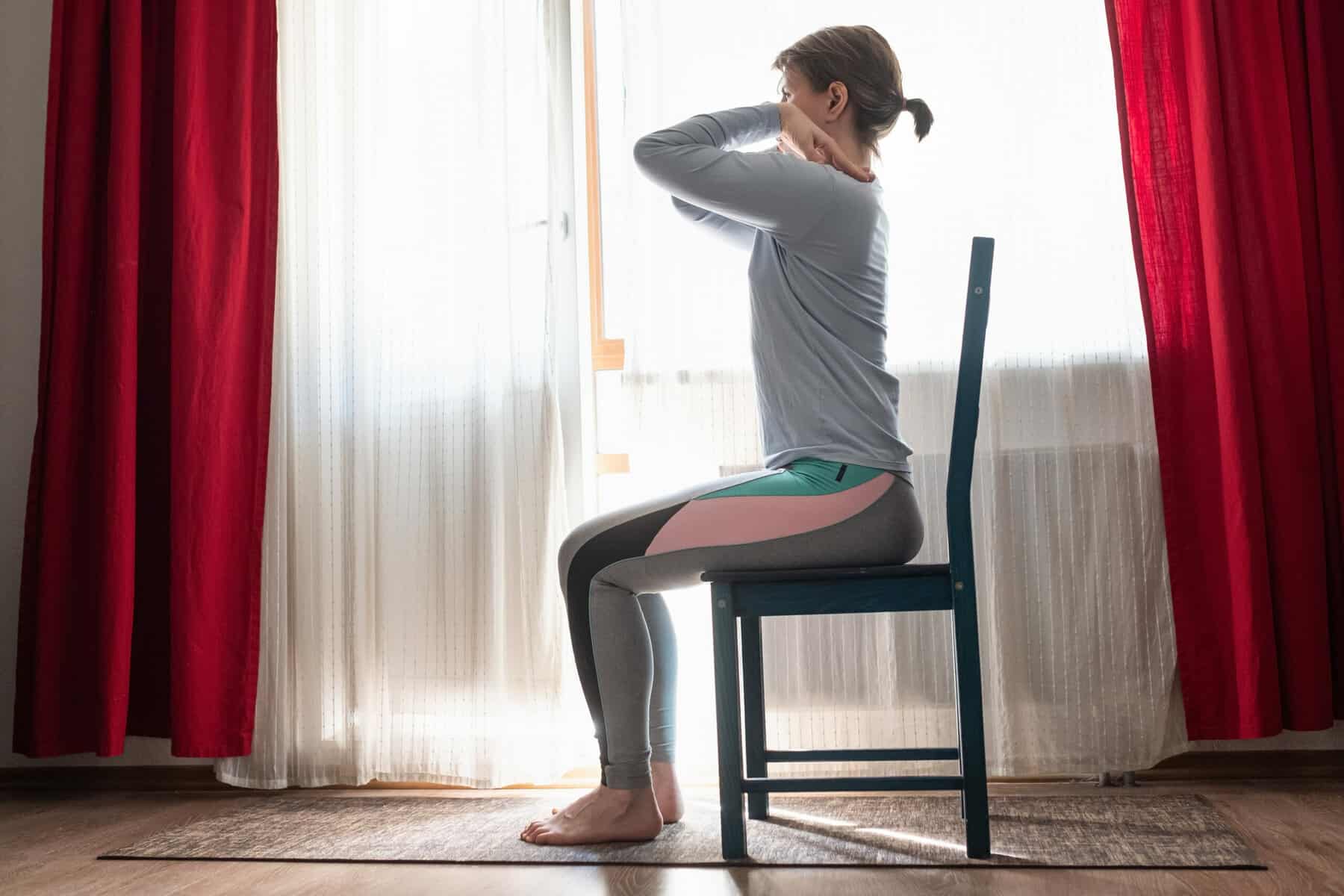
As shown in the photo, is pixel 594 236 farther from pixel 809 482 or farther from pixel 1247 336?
pixel 1247 336

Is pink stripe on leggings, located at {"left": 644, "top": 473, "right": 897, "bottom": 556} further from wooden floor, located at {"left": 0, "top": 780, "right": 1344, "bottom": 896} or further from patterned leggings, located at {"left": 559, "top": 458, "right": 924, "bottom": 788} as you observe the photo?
wooden floor, located at {"left": 0, "top": 780, "right": 1344, "bottom": 896}

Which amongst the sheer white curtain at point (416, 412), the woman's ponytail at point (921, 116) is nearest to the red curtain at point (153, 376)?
the sheer white curtain at point (416, 412)

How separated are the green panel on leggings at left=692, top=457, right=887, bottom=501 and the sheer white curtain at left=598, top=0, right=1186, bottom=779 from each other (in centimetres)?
54

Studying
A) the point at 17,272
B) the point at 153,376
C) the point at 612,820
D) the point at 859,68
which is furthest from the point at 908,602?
the point at 17,272

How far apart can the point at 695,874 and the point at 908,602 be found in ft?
1.57

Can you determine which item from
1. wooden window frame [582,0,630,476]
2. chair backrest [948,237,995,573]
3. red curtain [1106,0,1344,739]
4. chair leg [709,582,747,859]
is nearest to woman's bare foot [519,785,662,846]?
chair leg [709,582,747,859]

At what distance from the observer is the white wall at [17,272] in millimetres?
2496

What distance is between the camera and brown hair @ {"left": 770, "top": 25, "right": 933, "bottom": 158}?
1770 millimetres

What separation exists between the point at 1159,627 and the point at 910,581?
777 mm

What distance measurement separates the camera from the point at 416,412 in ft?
7.57

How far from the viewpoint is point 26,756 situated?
7.86 feet

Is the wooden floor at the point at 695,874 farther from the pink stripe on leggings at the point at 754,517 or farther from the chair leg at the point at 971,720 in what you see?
the pink stripe on leggings at the point at 754,517

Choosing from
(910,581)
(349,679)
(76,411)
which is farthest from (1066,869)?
(76,411)

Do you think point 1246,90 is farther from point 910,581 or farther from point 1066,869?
point 1066,869
